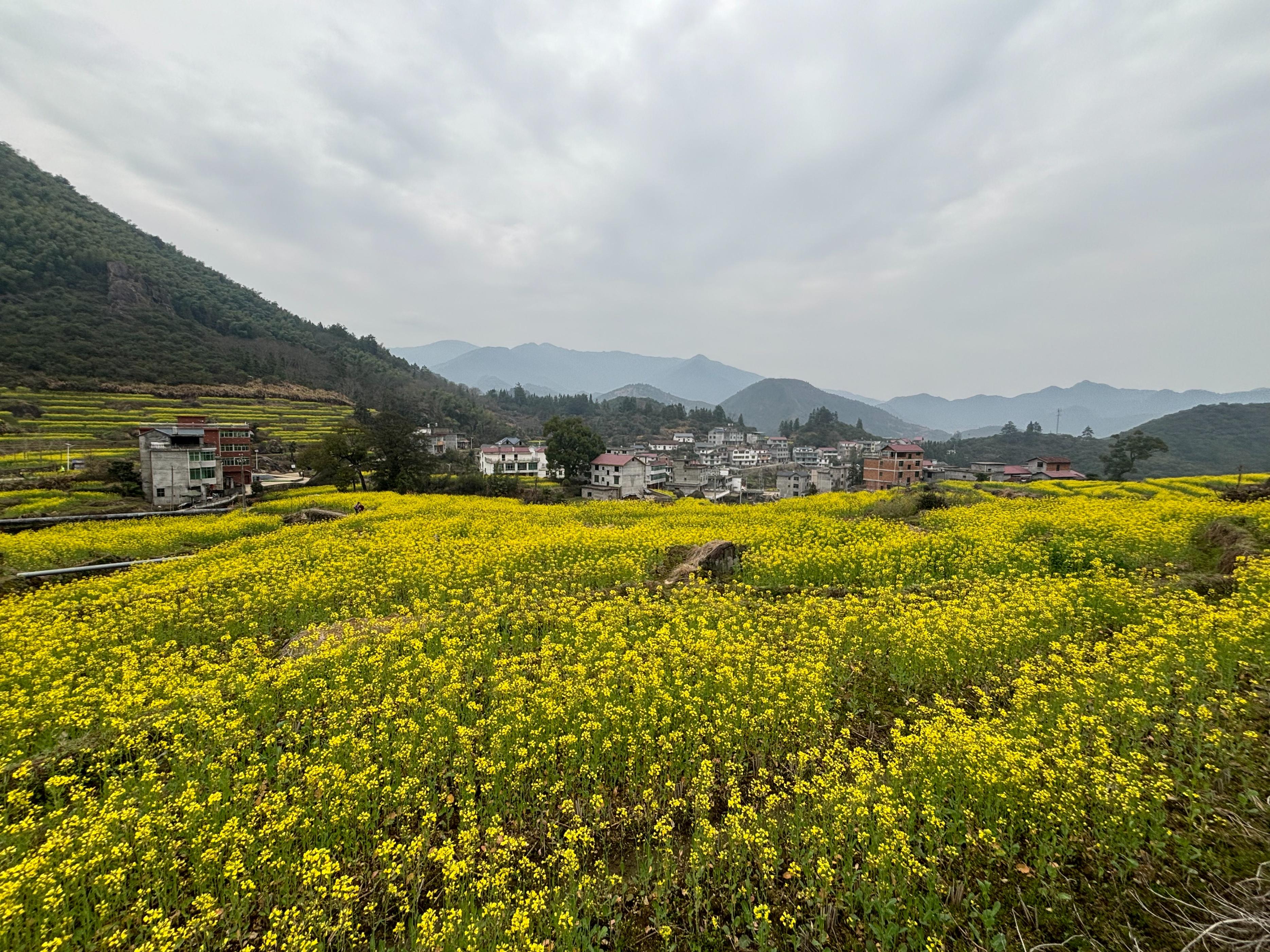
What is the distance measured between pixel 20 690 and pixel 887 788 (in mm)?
10601

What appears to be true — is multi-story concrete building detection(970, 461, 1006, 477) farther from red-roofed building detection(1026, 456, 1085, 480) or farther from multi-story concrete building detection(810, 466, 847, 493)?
multi-story concrete building detection(810, 466, 847, 493)

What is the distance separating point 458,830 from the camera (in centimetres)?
482

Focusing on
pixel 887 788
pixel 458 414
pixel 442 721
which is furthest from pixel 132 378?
pixel 887 788

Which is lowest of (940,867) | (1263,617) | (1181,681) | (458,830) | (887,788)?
(458,830)

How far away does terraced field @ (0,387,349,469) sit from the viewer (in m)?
41.3

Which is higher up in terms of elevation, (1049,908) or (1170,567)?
(1170,567)

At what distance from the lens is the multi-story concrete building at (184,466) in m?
29.4

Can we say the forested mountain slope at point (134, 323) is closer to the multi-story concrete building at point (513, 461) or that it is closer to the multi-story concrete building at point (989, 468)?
the multi-story concrete building at point (513, 461)

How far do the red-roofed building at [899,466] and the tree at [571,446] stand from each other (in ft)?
141

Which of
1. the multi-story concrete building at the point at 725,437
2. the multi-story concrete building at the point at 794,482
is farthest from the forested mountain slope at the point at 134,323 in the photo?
the multi-story concrete building at the point at 725,437

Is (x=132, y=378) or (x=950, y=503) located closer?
(x=950, y=503)

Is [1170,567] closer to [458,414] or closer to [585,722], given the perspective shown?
[585,722]

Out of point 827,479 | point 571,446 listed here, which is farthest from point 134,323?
point 827,479

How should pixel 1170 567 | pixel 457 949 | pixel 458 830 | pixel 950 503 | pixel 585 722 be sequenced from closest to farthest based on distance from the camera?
pixel 457 949
pixel 458 830
pixel 585 722
pixel 1170 567
pixel 950 503
